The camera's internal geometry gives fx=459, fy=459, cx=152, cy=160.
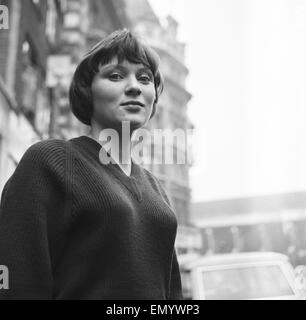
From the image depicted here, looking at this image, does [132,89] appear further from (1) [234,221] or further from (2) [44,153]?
(1) [234,221]

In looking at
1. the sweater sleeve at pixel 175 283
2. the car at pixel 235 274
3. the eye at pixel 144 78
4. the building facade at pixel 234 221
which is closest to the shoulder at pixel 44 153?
the eye at pixel 144 78

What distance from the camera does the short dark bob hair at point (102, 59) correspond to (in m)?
1.09

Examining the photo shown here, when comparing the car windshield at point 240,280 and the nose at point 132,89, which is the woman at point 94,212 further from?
the car windshield at point 240,280

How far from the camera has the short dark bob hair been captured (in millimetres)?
1090

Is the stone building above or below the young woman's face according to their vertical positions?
above

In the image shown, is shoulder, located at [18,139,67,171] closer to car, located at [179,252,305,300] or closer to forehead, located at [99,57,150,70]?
forehead, located at [99,57,150,70]

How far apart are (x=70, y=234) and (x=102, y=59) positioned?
0.43m

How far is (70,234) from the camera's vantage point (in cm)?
93

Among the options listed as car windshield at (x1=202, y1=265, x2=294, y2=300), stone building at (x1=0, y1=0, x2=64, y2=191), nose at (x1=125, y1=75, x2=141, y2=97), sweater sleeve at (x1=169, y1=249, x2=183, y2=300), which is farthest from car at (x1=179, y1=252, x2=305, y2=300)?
stone building at (x1=0, y1=0, x2=64, y2=191)

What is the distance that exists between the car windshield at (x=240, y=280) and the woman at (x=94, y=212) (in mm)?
2267

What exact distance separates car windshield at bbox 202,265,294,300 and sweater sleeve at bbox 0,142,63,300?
244cm

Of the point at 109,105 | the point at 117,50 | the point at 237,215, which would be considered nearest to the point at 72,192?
the point at 109,105
